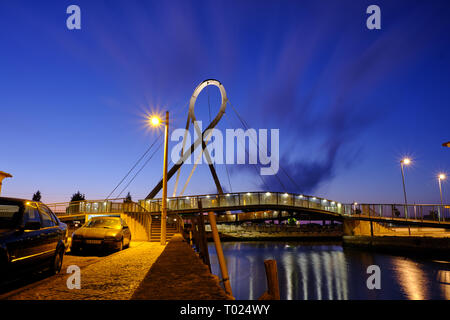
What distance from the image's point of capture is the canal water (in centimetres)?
1627

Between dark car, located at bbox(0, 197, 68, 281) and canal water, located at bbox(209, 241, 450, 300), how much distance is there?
13046 millimetres

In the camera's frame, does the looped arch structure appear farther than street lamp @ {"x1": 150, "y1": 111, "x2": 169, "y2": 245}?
Yes

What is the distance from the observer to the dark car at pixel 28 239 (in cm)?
444

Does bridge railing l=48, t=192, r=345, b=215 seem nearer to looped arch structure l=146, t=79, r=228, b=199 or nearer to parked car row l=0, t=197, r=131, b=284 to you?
looped arch structure l=146, t=79, r=228, b=199

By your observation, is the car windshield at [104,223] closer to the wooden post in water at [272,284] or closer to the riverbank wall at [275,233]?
the wooden post in water at [272,284]

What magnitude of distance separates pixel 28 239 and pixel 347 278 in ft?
72.0

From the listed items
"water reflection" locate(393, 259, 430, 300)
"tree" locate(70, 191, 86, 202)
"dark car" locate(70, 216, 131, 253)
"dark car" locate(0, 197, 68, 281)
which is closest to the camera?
"dark car" locate(0, 197, 68, 281)

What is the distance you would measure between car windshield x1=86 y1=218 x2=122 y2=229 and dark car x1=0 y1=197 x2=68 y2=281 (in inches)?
220

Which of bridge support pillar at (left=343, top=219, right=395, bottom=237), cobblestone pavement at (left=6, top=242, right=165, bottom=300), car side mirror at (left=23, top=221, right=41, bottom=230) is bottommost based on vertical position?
bridge support pillar at (left=343, top=219, right=395, bottom=237)

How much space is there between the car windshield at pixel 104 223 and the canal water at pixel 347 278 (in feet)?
29.4

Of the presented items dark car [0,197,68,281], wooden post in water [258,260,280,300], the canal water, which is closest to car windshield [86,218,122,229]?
dark car [0,197,68,281]

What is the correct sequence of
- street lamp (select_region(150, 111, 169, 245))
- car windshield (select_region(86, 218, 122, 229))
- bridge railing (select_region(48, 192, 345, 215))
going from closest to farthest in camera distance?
1. car windshield (select_region(86, 218, 122, 229))
2. street lamp (select_region(150, 111, 169, 245))
3. bridge railing (select_region(48, 192, 345, 215))

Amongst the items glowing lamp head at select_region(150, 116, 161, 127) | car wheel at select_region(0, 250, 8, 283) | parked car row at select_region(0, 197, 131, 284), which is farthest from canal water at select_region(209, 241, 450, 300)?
car wheel at select_region(0, 250, 8, 283)

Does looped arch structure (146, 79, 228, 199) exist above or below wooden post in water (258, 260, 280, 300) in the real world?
above
